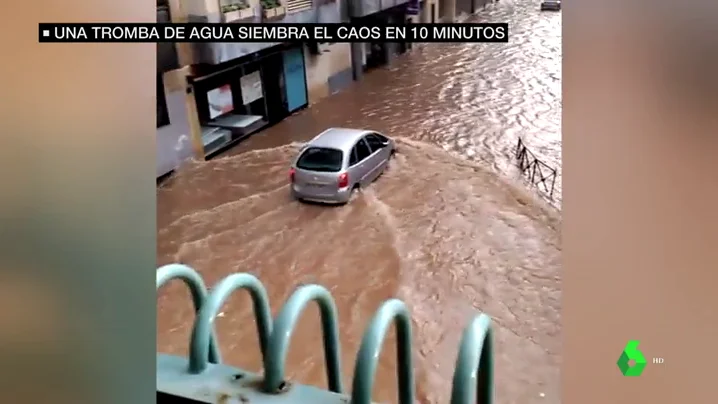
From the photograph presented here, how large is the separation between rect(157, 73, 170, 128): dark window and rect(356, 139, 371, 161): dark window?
7.7 inches

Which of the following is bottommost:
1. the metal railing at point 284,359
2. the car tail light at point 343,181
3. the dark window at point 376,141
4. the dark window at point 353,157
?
Result: the metal railing at point 284,359

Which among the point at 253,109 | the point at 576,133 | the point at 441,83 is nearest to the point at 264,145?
the point at 253,109

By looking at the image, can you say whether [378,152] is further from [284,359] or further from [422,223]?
[284,359]

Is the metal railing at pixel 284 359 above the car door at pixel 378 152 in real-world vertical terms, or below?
below

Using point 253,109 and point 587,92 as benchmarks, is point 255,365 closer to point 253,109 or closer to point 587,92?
point 253,109

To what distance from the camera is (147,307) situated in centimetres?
66

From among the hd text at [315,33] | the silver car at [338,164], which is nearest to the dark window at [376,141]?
the silver car at [338,164]

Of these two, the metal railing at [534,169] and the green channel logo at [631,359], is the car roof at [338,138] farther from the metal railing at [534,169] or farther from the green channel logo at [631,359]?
the green channel logo at [631,359]

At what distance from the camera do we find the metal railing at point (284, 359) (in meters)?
0.56

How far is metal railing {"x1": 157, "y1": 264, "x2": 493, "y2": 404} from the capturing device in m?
0.56

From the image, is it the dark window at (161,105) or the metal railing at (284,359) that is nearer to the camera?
the metal railing at (284,359)

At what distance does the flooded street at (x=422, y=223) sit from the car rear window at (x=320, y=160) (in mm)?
17

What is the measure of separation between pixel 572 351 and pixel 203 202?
40 cm

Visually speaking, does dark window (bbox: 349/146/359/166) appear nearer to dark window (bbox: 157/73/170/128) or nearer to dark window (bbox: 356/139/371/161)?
dark window (bbox: 356/139/371/161)
